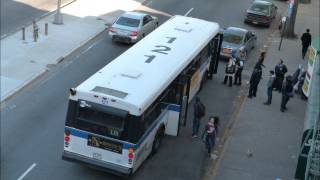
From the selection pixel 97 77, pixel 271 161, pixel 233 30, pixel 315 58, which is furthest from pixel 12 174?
pixel 233 30

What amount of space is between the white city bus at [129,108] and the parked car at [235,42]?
8007 millimetres

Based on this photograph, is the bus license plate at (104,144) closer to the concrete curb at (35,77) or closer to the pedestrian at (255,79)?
the concrete curb at (35,77)

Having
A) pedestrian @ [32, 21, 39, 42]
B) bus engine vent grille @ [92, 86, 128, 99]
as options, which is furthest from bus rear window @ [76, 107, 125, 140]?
pedestrian @ [32, 21, 39, 42]

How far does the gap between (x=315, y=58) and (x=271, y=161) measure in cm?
727

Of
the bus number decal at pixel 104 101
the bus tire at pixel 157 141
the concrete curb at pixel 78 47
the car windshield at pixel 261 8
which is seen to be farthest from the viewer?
the car windshield at pixel 261 8

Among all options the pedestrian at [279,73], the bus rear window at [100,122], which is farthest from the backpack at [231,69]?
the bus rear window at [100,122]

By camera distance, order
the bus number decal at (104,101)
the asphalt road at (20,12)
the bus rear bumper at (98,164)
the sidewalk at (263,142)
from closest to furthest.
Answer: the bus number decal at (104,101) < the bus rear bumper at (98,164) < the sidewalk at (263,142) < the asphalt road at (20,12)

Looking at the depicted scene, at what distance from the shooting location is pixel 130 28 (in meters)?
31.6

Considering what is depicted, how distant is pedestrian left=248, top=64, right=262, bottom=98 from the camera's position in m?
25.3

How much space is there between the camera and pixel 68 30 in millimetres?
33094

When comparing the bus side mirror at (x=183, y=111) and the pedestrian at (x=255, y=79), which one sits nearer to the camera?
the bus side mirror at (x=183, y=111)

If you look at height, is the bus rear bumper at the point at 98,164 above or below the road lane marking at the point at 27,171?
above

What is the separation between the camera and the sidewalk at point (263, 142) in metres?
19.6

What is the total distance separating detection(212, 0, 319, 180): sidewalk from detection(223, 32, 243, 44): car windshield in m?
2.64
